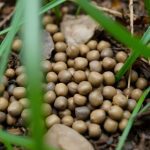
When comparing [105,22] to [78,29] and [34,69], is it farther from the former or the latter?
[78,29]

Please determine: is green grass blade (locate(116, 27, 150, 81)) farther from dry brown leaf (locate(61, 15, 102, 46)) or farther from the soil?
dry brown leaf (locate(61, 15, 102, 46))

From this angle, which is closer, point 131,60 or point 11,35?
point 11,35

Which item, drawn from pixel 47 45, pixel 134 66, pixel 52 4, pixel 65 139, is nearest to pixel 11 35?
pixel 52 4

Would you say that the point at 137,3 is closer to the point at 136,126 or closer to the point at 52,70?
the point at 52,70

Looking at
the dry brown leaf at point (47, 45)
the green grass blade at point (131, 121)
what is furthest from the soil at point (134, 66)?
the dry brown leaf at point (47, 45)

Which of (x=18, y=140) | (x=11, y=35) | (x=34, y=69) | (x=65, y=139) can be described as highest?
(x=34, y=69)

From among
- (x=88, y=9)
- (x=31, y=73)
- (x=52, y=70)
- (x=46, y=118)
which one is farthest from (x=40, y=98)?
(x=52, y=70)
